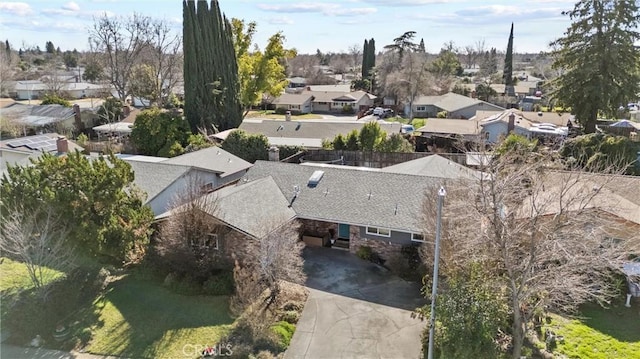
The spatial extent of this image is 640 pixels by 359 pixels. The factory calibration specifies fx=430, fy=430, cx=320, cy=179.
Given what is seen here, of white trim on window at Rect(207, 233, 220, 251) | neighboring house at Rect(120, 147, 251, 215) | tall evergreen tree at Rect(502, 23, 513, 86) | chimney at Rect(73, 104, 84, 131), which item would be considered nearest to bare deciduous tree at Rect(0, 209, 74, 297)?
neighboring house at Rect(120, 147, 251, 215)

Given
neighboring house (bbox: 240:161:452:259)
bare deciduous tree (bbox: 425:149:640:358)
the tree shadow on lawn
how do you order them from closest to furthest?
bare deciduous tree (bbox: 425:149:640:358)
the tree shadow on lawn
neighboring house (bbox: 240:161:452:259)

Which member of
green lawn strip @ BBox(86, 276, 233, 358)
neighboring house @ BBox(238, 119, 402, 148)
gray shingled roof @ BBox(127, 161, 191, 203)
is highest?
neighboring house @ BBox(238, 119, 402, 148)

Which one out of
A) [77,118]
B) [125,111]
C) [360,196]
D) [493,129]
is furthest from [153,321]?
[125,111]

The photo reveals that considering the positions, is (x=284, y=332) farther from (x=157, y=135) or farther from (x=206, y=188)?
(x=157, y=135)

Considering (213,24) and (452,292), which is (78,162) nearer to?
(452,292)

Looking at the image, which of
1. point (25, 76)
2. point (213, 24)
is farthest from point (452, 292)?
point (25, 76)

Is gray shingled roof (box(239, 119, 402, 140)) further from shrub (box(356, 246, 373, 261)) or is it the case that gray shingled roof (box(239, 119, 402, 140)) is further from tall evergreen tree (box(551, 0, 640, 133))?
shrub (box(356, 246, 373, 261))

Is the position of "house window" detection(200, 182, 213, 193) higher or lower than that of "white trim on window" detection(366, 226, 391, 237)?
higher
